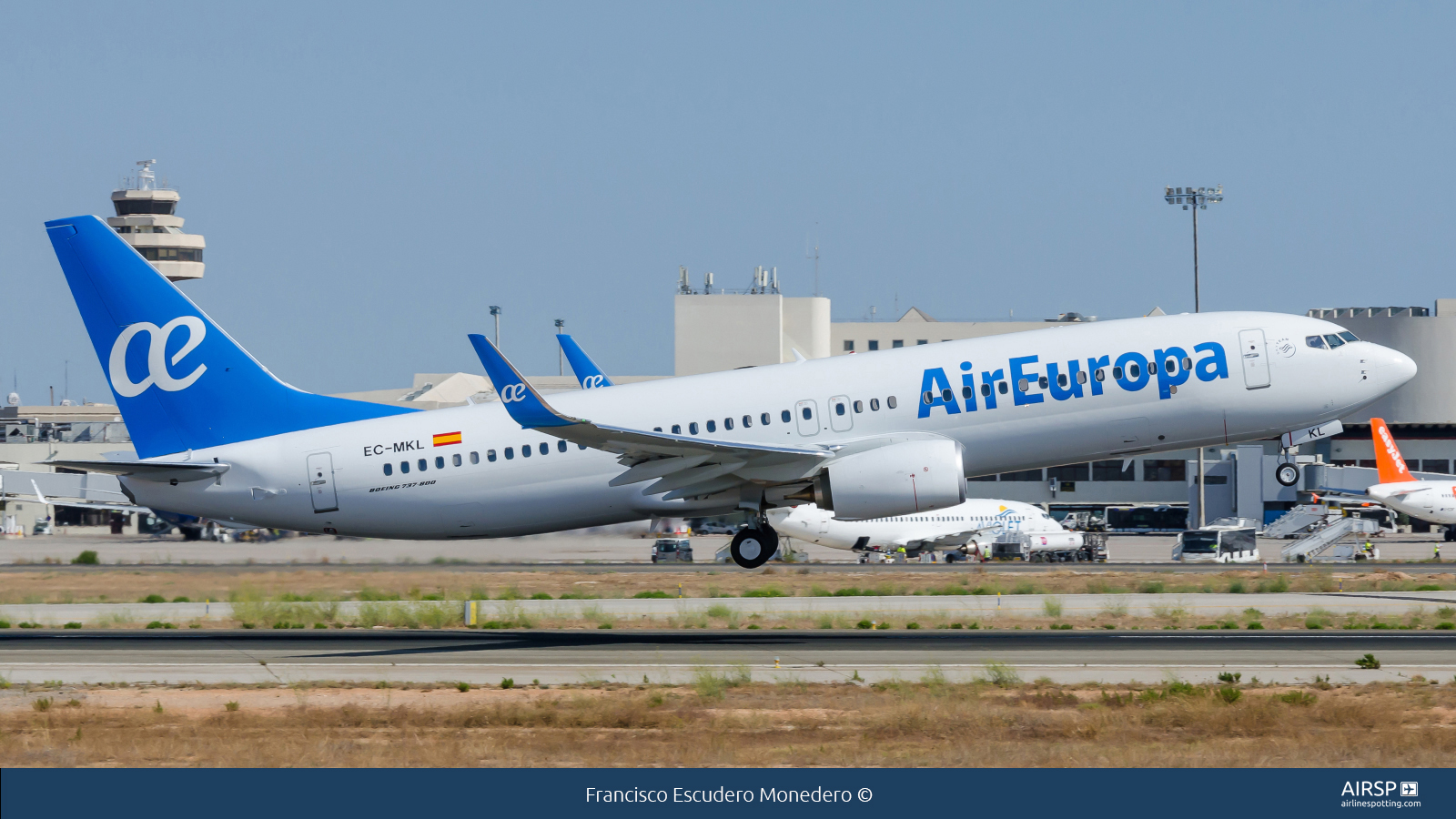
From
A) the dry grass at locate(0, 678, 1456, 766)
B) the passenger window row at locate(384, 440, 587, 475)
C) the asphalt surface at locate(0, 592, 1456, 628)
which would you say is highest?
the passenger window row at locate(384, 440, 587, 475)

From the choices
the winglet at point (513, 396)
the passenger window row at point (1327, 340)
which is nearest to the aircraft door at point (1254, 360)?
the passenger window row at point (1327, 340)

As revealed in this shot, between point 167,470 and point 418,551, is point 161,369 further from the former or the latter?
point 418,551

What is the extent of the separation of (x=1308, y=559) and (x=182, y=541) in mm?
51784

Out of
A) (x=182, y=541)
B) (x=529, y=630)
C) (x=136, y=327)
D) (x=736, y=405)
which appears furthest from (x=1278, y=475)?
(x=182, y=541)

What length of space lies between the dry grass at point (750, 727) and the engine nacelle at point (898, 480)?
703 centimetres

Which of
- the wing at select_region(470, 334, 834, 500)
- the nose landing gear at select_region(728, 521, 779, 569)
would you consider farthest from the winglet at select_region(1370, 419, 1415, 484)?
the wing at select_region(470, 334, 834, 500)

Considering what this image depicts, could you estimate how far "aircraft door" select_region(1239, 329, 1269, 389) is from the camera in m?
29.8

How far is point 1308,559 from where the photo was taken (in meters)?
71.6

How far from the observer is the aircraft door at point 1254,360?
29.8 metres

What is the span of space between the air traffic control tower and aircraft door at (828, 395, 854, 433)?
6207 inches

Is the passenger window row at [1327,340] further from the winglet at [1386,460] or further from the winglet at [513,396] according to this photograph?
the winglet at [1386,460]

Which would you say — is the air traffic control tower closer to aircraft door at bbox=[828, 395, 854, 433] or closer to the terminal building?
the terminal building

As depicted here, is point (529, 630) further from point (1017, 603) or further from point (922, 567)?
point (922, 567)

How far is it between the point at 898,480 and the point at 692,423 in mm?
4665
